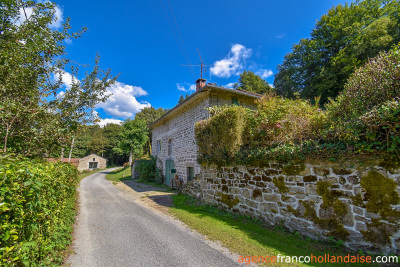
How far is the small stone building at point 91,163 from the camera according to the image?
1553 inches

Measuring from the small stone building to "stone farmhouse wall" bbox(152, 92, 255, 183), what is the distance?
32845 mm

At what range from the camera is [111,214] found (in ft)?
21.6

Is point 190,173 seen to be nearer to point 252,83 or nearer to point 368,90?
point 368,90

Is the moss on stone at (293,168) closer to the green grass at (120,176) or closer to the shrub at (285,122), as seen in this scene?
the shrub at (285,122)

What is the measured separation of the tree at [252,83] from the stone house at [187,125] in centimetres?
1896

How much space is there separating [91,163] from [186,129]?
130 feet

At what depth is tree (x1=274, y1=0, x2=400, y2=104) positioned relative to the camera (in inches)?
688

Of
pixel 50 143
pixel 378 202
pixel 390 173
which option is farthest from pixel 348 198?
pixel 50 143

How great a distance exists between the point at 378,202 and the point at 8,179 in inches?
223

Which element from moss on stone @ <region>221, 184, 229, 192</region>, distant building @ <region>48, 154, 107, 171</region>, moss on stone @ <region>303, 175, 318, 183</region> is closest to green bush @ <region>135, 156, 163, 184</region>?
moss on stone @ <region>221, 184, 229, 192</region>

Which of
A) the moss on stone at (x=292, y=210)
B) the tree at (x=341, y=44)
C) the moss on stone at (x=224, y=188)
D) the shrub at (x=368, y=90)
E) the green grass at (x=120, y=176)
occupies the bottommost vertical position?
the green grass at (x=120, y=176)

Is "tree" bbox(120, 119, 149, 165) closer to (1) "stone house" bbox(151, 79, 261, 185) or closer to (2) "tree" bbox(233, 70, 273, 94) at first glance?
(1) "stone house" bbox(151, 79, 261, 185)

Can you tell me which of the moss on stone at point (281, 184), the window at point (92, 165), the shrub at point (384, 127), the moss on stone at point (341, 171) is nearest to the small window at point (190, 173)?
the moss on stone at point (281, 184)

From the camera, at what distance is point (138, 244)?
4086 millimetres
